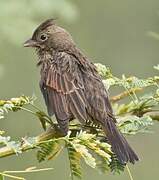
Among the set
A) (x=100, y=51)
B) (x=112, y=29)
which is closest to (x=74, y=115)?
(x=100, y=51)

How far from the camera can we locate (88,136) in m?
3.78

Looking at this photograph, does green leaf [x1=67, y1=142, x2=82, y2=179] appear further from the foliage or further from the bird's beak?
the bird's beak

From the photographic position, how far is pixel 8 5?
5.27m

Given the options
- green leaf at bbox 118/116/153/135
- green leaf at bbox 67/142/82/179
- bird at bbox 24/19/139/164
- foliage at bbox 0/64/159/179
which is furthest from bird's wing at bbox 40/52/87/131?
green leaf at bbox 67/142/82/179

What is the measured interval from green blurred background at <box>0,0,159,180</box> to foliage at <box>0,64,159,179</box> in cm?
63

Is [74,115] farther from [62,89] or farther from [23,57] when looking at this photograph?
[23,57]

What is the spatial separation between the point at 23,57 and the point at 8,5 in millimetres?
3055

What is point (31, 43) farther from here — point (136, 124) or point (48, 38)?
point (136, 124)

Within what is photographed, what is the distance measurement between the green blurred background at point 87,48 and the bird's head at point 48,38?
3.6 inches

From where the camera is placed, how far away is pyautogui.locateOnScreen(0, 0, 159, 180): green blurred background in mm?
5461

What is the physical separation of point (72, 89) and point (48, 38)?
1.04 meters

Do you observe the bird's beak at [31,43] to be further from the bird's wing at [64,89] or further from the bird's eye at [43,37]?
the bird's wing at [64,89]

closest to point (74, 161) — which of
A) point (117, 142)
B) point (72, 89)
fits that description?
point (117, 142)

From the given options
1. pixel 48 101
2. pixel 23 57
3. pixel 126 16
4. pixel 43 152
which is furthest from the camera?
pixel 126 16
